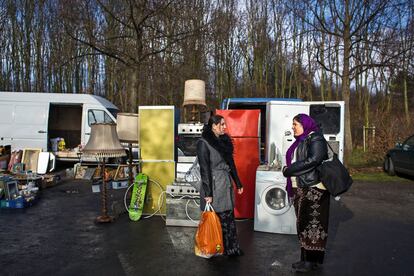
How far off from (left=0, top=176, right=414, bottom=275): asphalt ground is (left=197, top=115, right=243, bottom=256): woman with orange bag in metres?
0.68

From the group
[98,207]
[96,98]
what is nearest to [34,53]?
[96,98]

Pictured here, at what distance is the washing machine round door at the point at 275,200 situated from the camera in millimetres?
6078

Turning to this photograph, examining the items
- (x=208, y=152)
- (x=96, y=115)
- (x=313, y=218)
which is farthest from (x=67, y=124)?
(x=313, y=218)

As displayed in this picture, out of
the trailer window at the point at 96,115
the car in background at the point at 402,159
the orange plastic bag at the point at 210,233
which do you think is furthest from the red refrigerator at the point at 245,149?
the trailer window at the point at 96,115

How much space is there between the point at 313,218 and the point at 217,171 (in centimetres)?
123

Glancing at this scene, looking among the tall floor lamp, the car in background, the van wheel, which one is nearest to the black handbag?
the tall floor lamp

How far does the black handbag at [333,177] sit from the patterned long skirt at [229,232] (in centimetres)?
127

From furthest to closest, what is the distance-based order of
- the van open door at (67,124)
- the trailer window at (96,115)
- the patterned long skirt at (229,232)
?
1. the van open door at (67,124)
2. the trailer window at (96,115)
3. the patterned long skirt at (229,232)

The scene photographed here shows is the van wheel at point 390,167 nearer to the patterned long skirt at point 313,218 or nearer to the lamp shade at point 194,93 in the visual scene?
the lamp shade at point 194,93

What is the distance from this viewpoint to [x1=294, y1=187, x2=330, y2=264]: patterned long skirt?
4.11m

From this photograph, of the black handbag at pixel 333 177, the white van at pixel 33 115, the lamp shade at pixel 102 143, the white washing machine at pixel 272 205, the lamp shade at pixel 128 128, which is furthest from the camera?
the white van at pixel 33 115

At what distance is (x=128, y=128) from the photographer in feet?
26.5

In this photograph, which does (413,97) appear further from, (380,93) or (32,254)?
(32,254)

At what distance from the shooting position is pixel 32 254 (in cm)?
498
